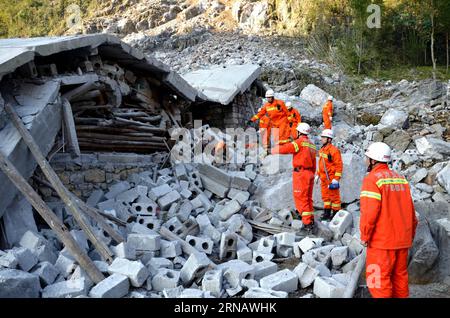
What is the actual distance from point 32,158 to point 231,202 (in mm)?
3480

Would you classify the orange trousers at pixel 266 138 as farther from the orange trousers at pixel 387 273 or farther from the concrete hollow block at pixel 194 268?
the orange trousers at pixel 387 273

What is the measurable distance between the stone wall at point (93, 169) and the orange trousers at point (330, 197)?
3.58 meters

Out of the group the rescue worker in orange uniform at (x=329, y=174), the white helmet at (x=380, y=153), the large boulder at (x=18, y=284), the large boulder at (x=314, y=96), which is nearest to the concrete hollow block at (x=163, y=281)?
the large boulder at (x=18, y=284)

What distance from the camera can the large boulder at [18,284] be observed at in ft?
13.3

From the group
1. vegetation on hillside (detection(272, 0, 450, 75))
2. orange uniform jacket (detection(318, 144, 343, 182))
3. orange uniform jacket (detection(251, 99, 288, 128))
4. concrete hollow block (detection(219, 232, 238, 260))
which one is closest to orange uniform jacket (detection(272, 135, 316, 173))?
orange uniform jacket (detection(318, 144, 343, 182))

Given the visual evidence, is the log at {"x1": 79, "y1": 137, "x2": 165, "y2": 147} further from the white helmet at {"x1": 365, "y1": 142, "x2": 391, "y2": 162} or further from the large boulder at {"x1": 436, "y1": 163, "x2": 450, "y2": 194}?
the large boulder at {"x1": 436, "y1": 163, "x2": 450, "y2": 194}

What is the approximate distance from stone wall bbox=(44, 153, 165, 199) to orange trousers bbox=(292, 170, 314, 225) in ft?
10.4

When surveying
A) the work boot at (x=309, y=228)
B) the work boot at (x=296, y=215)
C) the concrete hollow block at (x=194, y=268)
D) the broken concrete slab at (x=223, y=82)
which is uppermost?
the broken concrete slab at (x=223, y=82)

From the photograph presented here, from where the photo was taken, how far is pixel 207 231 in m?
6.75

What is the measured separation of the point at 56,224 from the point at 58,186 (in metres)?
0.69

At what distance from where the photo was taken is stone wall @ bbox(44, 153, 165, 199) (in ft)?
22.0

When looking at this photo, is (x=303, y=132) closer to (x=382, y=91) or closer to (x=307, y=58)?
(x=382, y=91)

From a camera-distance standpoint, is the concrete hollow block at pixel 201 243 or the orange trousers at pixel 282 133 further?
the orange trousers at pixel 282 133
